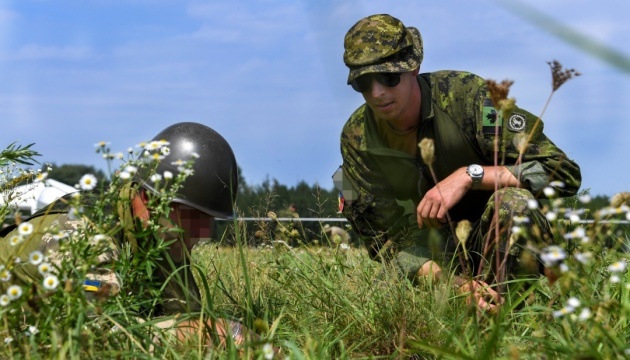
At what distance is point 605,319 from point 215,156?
1.94 m

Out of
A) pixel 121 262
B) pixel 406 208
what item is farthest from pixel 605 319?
pixel 406 208

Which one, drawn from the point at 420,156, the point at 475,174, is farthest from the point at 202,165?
the point at 420,156

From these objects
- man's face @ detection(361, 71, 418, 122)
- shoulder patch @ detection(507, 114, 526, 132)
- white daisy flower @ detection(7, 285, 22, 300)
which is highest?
man's face @ detection(361, 71, 418, 122)

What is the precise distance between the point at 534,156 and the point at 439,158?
60 cm

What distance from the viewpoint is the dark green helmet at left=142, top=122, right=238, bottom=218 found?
4.05 metres

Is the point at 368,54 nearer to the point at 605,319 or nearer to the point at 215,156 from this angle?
the point at 215,156

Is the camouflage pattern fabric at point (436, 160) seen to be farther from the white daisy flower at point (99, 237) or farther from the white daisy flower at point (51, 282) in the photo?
the white daisy flower at point (51, 282)

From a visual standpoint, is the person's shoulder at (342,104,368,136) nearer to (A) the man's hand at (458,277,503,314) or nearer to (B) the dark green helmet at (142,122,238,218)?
(B) the dark green helmet at (142,122,238,218)

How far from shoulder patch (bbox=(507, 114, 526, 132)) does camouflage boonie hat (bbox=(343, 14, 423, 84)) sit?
0.61 meters

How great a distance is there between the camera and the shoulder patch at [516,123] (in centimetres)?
477

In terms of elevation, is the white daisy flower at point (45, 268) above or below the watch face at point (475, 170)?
above

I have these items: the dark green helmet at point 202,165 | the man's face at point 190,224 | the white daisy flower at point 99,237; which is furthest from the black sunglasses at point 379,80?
the white daisy flower at point 99,237

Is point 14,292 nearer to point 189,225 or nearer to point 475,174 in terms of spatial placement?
point 189,225

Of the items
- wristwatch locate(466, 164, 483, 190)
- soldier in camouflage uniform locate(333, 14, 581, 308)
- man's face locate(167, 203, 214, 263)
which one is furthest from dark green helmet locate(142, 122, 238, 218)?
wristwatch locate(466, 164, 483, 190)
